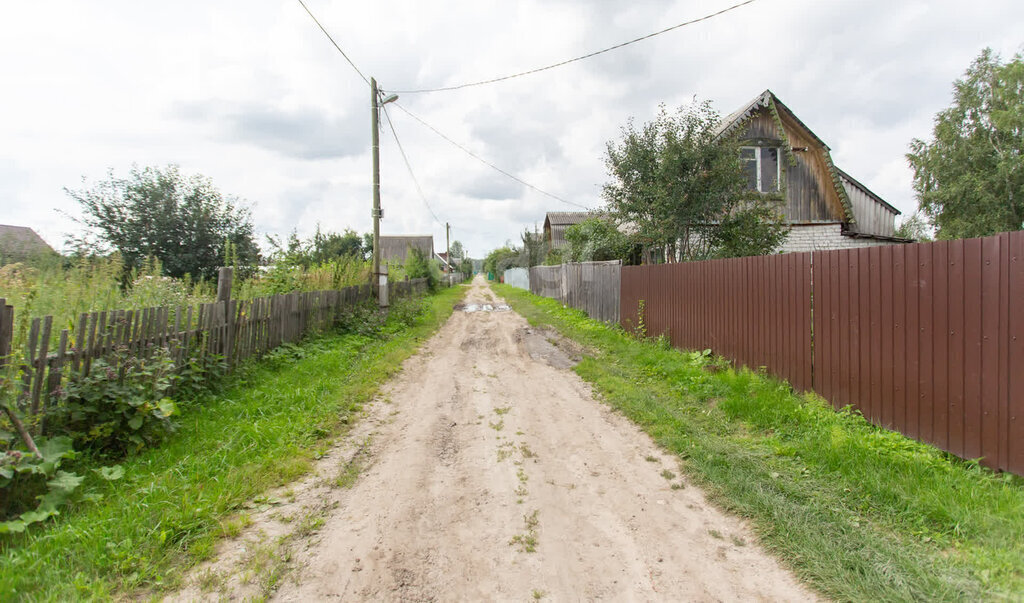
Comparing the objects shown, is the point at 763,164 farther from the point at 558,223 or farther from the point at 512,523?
the point at 558,223

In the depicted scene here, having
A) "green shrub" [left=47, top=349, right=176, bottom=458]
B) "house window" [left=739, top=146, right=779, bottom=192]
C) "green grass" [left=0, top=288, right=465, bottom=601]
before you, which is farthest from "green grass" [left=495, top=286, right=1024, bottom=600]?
"house window" [left=739, top=146, right=779, bottom=192]

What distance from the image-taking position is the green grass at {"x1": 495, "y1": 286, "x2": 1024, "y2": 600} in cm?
227

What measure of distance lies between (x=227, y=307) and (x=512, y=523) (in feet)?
16.3

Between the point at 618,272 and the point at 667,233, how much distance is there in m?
1.55

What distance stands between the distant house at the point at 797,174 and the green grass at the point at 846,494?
10.7 meters

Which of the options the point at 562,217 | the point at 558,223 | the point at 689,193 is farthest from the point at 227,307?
the point at 562,217

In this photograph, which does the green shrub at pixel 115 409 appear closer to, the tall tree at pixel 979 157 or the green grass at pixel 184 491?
the green grass at pixel 184 491

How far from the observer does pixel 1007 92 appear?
2061cm

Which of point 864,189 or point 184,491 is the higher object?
point 864,189

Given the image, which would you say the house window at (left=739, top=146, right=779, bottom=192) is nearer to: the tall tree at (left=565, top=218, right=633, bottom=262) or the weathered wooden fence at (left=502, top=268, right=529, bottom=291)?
the tall tree at (left=565, top=218, right=633, bottom=262)

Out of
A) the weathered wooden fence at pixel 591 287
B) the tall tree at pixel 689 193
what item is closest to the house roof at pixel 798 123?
the tall tree at pixel 689 193

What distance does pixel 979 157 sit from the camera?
21.1 m

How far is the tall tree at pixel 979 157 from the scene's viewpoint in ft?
66.4

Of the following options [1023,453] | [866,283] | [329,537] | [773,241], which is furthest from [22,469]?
[773,241]
